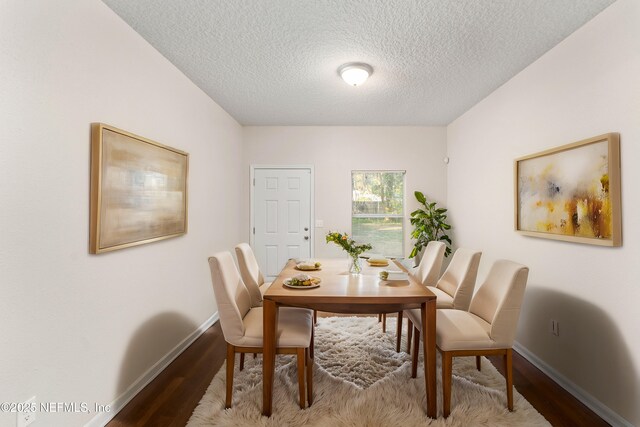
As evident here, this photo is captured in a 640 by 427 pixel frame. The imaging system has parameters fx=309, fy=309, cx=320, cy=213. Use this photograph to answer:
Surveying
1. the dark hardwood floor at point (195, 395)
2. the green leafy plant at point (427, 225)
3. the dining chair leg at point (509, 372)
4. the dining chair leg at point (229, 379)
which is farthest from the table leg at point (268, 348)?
the green leafy plant at point (427, 225)

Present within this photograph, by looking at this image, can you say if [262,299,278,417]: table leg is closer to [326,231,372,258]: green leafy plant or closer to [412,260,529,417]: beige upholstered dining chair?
[326,231,372,258]: green leafy plant

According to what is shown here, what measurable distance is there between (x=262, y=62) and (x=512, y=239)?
9.44 feet

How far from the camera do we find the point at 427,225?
4.49 meters

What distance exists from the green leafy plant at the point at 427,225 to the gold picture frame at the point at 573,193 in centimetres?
158

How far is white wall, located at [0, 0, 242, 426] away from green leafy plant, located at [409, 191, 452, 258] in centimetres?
329

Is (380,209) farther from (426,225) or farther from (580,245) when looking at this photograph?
(580,245)

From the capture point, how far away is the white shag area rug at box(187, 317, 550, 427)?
6.23ft

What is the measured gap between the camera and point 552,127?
8.11 feet

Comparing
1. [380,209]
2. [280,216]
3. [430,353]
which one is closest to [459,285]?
[430,353]

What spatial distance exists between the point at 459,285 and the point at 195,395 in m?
2.19

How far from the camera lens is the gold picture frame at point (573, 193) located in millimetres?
1915

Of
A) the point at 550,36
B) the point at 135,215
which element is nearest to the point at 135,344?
the point at 135,215

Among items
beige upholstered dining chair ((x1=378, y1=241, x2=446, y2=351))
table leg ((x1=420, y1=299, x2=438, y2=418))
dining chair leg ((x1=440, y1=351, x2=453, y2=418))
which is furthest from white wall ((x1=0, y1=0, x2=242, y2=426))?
beige upholstered dining chair ((x1=378, y1=241, x2=446, y2=351))

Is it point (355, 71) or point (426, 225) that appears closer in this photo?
point (355, 71)
